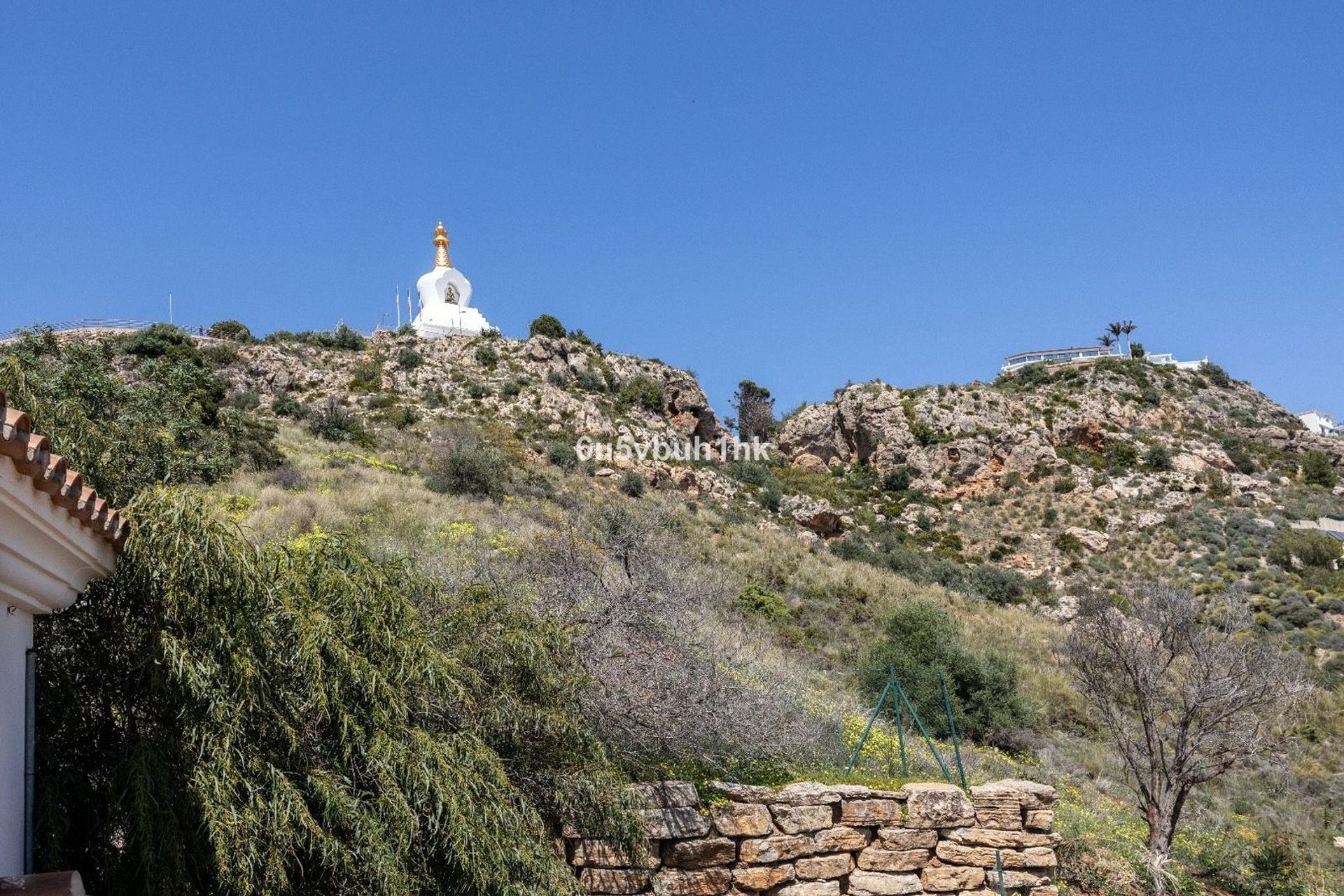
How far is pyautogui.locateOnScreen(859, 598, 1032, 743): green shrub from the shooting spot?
15641 mm

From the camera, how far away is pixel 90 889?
4824 millimetres

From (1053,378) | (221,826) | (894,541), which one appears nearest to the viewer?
(221,826)

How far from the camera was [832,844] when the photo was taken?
840 cm

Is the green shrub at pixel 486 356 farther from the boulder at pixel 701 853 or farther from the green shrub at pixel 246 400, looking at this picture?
the boulder at pixel 701 853

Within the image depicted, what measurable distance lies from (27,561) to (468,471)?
19.4 m

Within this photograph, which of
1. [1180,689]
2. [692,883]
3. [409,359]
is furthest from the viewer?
[409,359]

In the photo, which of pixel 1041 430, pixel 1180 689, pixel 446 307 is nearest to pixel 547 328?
pixel 446 307

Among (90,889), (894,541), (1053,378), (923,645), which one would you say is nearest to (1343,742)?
(923,645)

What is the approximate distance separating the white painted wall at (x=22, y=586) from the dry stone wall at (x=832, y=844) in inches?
158

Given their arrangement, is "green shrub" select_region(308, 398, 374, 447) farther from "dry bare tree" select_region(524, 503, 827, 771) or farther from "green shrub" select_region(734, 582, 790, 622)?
"dry bare tree" select_region(524, 503, 827, 771)

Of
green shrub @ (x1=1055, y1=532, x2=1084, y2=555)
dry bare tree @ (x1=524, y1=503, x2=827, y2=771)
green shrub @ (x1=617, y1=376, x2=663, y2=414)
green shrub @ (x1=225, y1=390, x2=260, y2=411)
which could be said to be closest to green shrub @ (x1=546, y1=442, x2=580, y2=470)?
green shrub @ (x1=617, y1=376, x2=663, y2=414)

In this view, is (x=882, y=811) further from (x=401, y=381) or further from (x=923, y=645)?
(x=401, y=381)

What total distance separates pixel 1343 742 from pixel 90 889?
20103mm

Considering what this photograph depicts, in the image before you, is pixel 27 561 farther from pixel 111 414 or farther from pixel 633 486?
pixel 633 486
